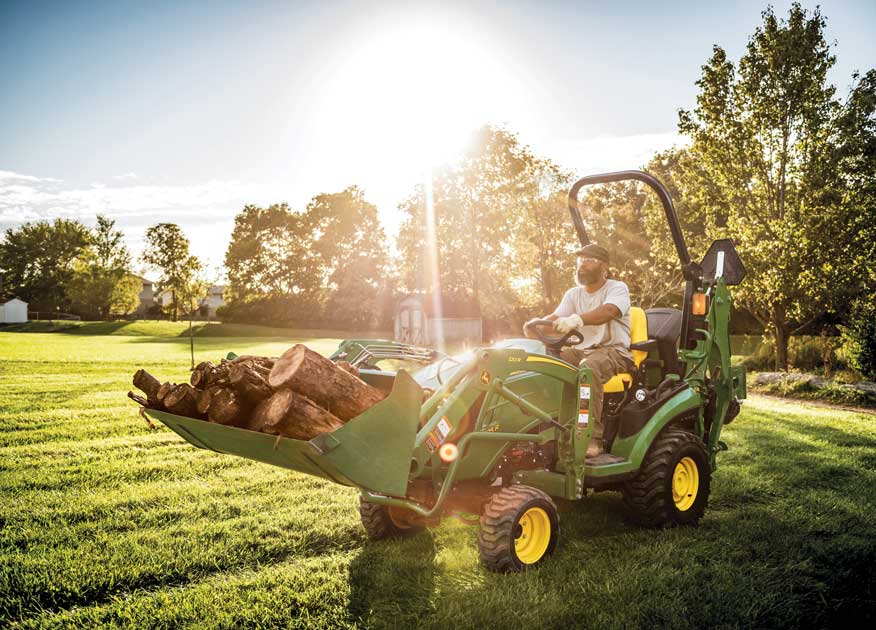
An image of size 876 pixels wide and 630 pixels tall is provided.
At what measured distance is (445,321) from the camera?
43.9 metres

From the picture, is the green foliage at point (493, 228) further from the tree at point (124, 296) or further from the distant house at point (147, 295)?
the distant house at point (147, 295)

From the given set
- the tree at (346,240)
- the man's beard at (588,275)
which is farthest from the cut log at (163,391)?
the tree at (346,240)

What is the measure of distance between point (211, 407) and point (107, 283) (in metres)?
73.1

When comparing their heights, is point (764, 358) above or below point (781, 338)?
below

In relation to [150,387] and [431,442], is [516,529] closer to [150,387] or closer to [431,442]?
[431,442]

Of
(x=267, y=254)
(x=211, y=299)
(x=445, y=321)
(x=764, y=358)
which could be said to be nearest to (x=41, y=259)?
(x=211, y=299)

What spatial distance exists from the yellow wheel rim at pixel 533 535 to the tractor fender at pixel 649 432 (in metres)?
0.84

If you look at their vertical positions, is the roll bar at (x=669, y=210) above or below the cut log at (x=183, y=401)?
above

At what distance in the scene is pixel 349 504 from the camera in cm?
588

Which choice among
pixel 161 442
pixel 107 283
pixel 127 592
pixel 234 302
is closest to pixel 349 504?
pixel 127 592

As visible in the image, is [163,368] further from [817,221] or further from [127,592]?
[817,221]

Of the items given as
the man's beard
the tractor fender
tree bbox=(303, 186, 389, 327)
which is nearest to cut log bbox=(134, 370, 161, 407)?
the tractor fender

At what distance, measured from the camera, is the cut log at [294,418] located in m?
3.38

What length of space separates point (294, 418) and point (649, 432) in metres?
2.95
